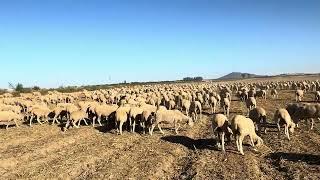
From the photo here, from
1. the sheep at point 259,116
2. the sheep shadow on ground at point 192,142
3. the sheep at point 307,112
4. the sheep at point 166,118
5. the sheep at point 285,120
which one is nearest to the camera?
the sheep shadow on ground at point 192,142

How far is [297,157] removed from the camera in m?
15.3

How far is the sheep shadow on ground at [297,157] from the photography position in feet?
48.3

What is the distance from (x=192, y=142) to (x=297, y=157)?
16.5 feet

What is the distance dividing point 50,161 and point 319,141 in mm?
10999

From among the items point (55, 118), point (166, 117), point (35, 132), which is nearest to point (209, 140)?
point (166, 117)

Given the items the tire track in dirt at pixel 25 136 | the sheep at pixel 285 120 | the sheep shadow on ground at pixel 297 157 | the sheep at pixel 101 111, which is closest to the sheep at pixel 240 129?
the sheep shadow on ground at pixel 297 157

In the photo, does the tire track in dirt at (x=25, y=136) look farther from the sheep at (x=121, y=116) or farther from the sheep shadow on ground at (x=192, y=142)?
the sheep shadow on ground at (x=192, y=142)

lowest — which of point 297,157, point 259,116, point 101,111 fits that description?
point 297,157

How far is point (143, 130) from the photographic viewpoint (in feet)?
73.2

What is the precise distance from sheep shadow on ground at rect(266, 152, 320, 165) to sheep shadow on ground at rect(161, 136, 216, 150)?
8.83 ft

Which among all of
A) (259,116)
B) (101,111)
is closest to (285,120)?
(259,116)

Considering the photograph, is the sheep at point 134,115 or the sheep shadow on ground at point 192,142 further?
the sheep at point 134,115

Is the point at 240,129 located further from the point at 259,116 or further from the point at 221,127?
the point at 259,116

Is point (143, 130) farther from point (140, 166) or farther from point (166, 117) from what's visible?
point (140, 166)
